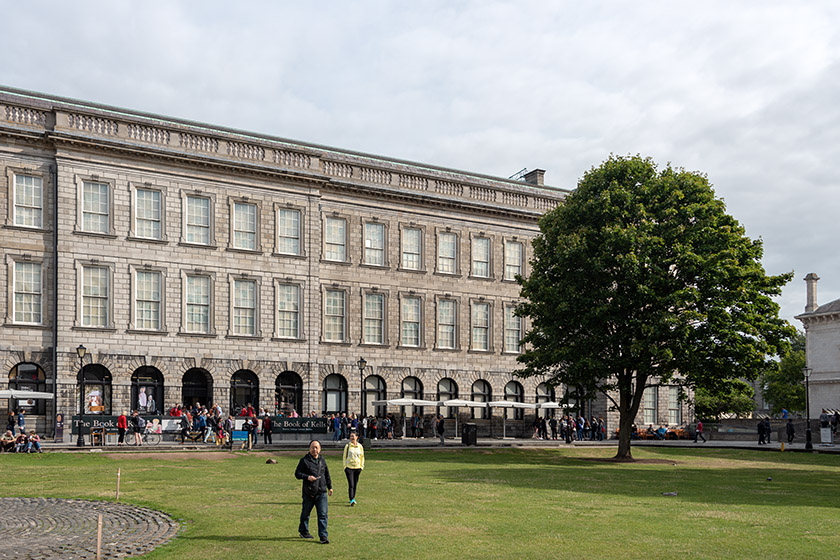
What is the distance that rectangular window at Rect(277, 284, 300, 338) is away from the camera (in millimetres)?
51844

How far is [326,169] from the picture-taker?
54312 millimetres

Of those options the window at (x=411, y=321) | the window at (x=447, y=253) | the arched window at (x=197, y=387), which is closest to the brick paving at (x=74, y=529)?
the arched window at (x=197, y=387)

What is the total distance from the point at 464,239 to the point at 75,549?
4574cm

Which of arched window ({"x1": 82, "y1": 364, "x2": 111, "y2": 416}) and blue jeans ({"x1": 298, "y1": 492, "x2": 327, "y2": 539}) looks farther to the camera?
arched window ({"x1": 82, "y1": 364, "x2": 111, "y2": 416})

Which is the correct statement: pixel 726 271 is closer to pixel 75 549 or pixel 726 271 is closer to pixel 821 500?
pixel 821 500

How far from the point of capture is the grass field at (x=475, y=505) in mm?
14992

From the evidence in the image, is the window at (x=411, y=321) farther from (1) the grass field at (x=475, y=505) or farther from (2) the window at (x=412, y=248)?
(1) the grass field at (x=475, y=505)

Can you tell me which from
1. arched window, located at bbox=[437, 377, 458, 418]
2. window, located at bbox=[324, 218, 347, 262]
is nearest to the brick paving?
window, located at bbox=[324, 218, 347, 262]

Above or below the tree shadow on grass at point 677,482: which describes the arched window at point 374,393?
above

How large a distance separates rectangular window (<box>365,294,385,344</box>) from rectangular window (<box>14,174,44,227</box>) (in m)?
18.8

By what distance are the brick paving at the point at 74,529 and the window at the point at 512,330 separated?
4198 centimetres

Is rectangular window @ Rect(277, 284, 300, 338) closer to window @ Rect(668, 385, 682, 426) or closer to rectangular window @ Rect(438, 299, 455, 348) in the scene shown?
rectangular window @ Rect(438, 299, 455, 348)

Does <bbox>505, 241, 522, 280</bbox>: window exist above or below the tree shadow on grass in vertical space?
Result: above

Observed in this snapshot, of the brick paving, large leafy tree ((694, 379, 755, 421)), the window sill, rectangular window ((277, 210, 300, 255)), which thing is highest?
rectangular window ((277, 210, 300, 255))
